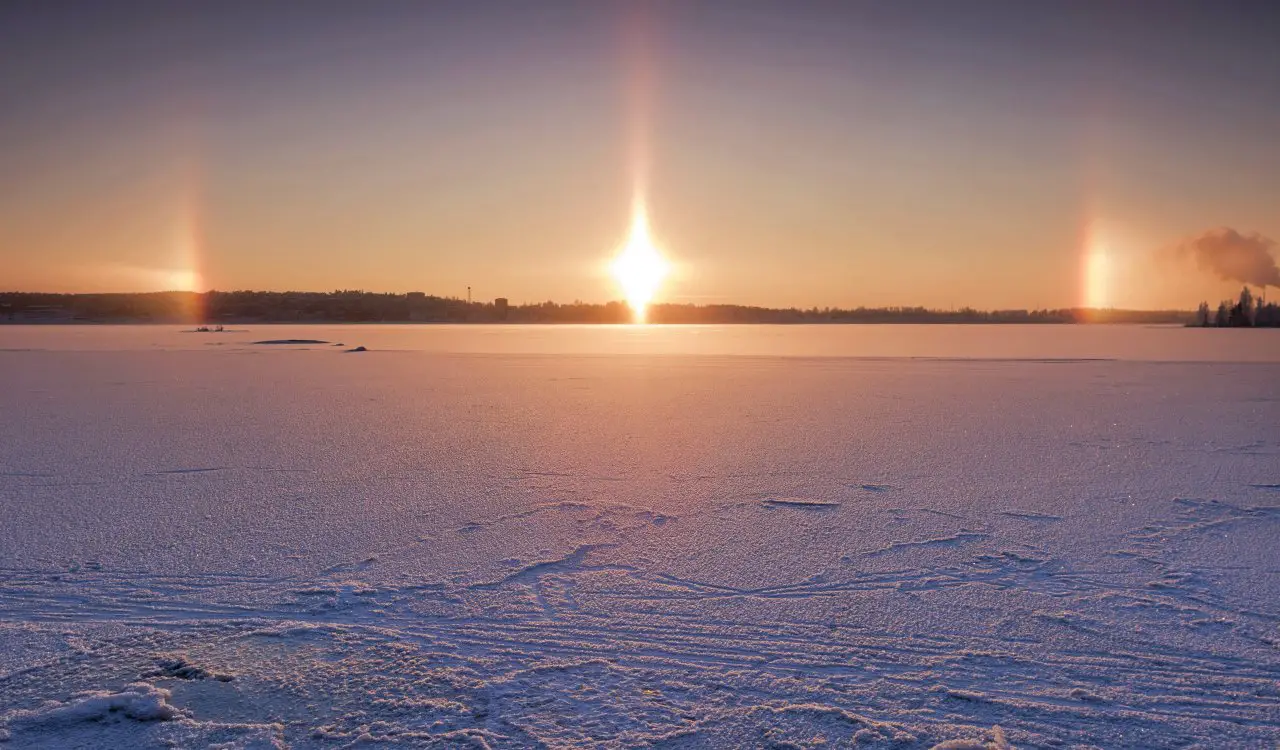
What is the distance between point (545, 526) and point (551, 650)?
127 cm

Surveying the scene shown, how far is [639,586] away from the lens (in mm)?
2787

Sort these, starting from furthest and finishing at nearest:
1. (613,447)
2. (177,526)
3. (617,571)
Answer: (613,447) < (177,526) < (617,571)

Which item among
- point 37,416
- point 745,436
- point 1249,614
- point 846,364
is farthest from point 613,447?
point 846,364

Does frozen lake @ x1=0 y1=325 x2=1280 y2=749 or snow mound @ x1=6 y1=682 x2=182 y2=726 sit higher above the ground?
frozen lake @ x1=0 y1=325 x2=1280 y2=749

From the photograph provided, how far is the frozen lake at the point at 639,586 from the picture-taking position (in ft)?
6.35

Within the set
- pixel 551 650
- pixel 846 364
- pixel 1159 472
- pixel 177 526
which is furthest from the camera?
pixel 846 364

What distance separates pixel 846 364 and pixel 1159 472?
993cm

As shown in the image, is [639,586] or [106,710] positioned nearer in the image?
[106,710]

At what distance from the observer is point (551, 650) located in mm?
2281

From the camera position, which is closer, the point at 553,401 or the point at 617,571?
the point at 617,571

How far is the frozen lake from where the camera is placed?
1.94 meters

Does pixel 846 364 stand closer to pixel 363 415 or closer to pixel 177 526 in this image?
pixel 363 415

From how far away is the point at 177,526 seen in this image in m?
3.51

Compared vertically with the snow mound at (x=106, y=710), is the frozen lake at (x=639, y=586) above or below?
above
